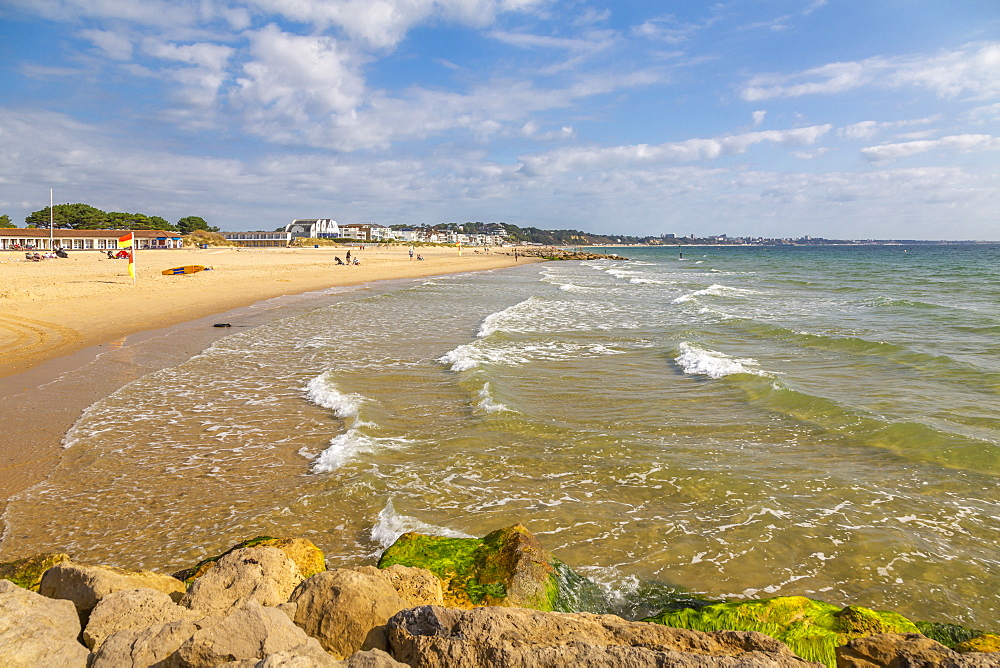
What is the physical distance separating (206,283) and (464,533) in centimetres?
3052

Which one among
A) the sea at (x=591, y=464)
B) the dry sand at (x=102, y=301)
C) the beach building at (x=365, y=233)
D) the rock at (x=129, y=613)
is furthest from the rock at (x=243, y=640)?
the beach building at (x=365, y=233)

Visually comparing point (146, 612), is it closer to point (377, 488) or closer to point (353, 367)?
point (377, 488)

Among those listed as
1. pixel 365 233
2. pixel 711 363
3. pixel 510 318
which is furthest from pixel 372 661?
pixel 365 233

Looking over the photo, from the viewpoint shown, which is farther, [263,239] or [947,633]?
[263,239]

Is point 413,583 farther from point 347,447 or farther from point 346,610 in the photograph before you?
point 347,447

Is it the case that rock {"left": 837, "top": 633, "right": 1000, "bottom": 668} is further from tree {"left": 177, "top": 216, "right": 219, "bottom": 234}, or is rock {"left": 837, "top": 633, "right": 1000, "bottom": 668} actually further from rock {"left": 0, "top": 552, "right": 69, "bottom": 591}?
tree {"left": 177, "top": 216, "right": 219, "bottom": 234}

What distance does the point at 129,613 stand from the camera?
10.6 ft

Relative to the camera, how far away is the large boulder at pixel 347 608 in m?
3.25

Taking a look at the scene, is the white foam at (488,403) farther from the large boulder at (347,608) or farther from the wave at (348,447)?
the large boulder at (347,608)

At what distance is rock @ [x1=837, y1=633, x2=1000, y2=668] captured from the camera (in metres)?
2.95

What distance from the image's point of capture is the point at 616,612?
430 cm

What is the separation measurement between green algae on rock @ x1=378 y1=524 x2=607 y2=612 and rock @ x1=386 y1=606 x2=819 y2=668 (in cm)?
73

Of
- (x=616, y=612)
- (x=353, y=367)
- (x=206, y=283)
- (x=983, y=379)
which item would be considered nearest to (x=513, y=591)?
(x=616, y=612)

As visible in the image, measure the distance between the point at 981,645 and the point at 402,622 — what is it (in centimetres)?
341
